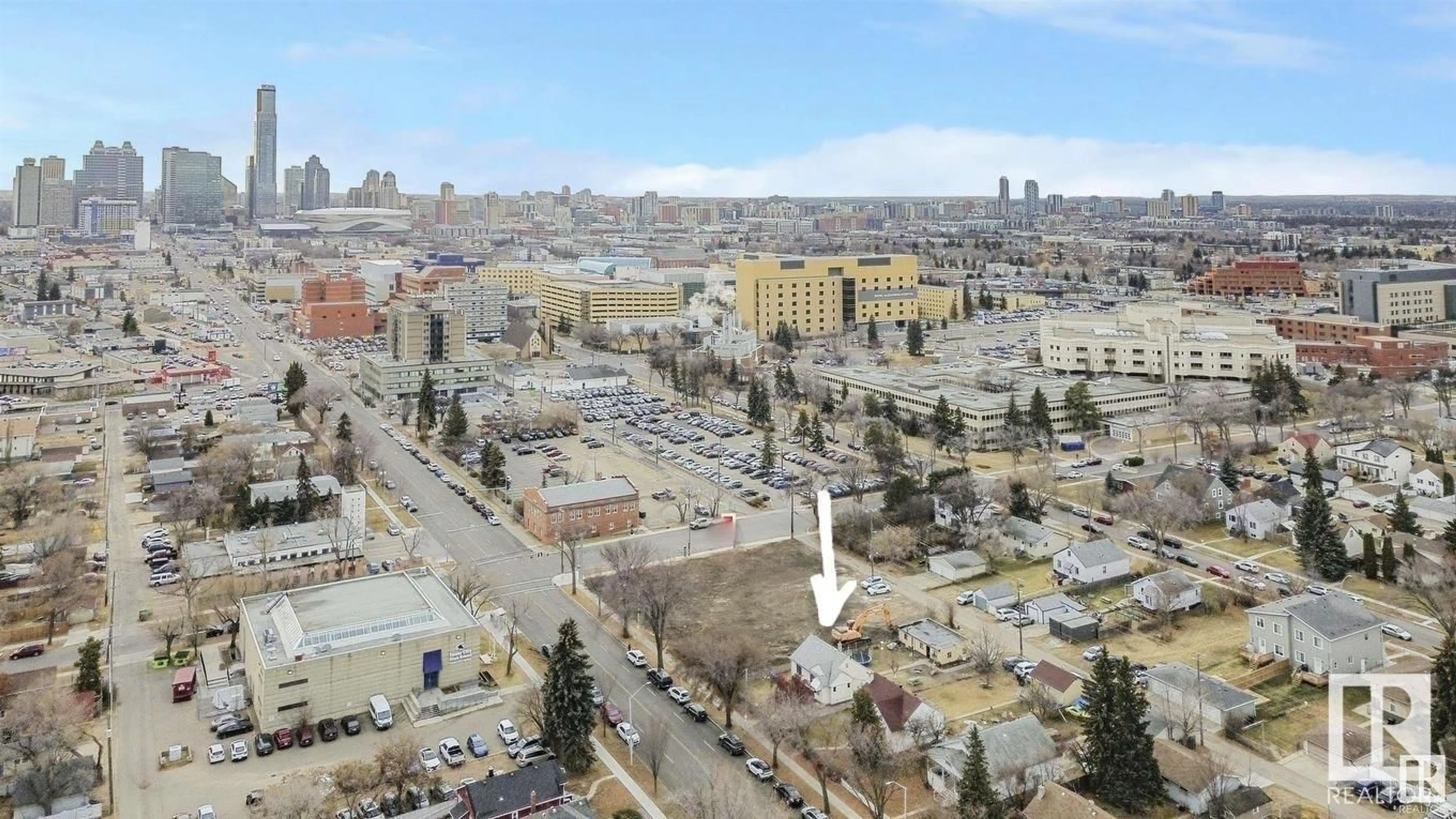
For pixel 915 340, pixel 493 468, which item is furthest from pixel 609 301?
pixel 493 468

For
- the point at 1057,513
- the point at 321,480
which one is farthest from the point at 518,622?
the point at 1057,513

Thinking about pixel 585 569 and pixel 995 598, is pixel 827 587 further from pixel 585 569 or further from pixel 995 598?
pixel 585 569

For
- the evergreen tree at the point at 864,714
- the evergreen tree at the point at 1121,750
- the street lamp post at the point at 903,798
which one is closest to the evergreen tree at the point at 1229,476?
the evergreen tree at the point at 1121,750

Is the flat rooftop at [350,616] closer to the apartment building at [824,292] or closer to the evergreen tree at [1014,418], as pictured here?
the evergreen tree at [1014,418]

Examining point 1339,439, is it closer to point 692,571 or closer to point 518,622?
point 692,571

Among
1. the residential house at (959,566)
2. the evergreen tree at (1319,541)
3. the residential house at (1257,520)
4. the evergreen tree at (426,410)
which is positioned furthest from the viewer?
the evergreen tree at (426,410)

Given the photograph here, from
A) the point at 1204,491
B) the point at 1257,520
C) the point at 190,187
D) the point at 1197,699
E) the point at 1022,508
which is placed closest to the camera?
the point at 1197,699

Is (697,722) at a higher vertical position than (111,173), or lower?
lower
